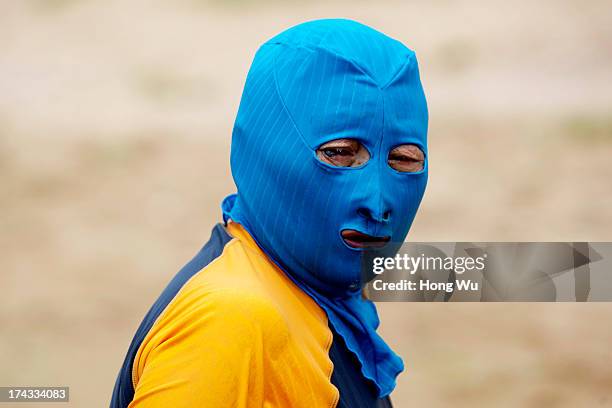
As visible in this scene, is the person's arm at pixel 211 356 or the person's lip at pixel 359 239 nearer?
the person's arm at pixel 211 356

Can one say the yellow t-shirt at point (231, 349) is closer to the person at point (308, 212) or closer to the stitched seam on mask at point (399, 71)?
the person at point (308, 212)

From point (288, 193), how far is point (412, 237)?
325cm

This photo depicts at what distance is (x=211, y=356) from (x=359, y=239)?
39 cm

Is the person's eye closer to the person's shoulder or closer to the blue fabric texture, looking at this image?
the blue fabric texture

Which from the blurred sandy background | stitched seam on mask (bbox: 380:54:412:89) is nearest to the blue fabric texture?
stitched seam on mask (bbox: 380:54:412:89)

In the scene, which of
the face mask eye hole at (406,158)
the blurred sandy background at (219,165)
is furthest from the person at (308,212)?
the blurred sandy background at (219,165)

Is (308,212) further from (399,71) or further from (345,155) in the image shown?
(399,71)

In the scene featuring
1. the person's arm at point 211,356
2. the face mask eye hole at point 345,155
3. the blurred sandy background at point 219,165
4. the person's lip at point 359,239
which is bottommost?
the person's arm at point 211,356

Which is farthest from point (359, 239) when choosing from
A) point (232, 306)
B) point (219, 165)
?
point (219, 165)

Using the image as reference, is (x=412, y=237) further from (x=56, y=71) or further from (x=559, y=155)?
(x=56, y=71)

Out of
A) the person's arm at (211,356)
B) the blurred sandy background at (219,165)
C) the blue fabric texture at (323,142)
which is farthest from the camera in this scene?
the blurred sandy background at (219,165)

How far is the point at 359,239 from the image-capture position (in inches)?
80.7

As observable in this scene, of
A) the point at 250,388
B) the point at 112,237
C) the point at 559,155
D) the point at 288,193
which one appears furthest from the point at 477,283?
the point at 559,155

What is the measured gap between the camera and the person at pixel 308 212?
75.2 inches
